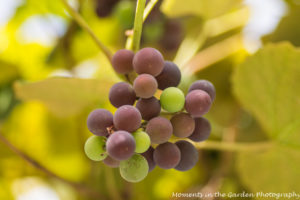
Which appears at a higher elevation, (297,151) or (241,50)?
(241,50)

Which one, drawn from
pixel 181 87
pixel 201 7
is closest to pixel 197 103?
pixel 181 87

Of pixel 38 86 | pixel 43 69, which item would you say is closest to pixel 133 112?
pixel 38 86

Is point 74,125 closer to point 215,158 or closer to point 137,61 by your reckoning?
point 215,158

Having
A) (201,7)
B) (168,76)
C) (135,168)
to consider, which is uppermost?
(201,7)

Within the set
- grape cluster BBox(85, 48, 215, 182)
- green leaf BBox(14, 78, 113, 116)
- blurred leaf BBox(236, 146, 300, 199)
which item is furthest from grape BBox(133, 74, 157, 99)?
blurred leaf BBox(236, 146, 300, 199)

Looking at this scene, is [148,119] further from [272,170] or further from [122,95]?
[272,170]

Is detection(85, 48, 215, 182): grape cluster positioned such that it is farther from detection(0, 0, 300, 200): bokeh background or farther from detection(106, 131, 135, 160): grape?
detection(0, 0, 300, 200): bokeh background

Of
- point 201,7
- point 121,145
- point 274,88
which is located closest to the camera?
point 121,145

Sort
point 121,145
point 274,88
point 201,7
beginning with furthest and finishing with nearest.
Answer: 1. point 201,7
2. point 274,88
3. point 121,145
